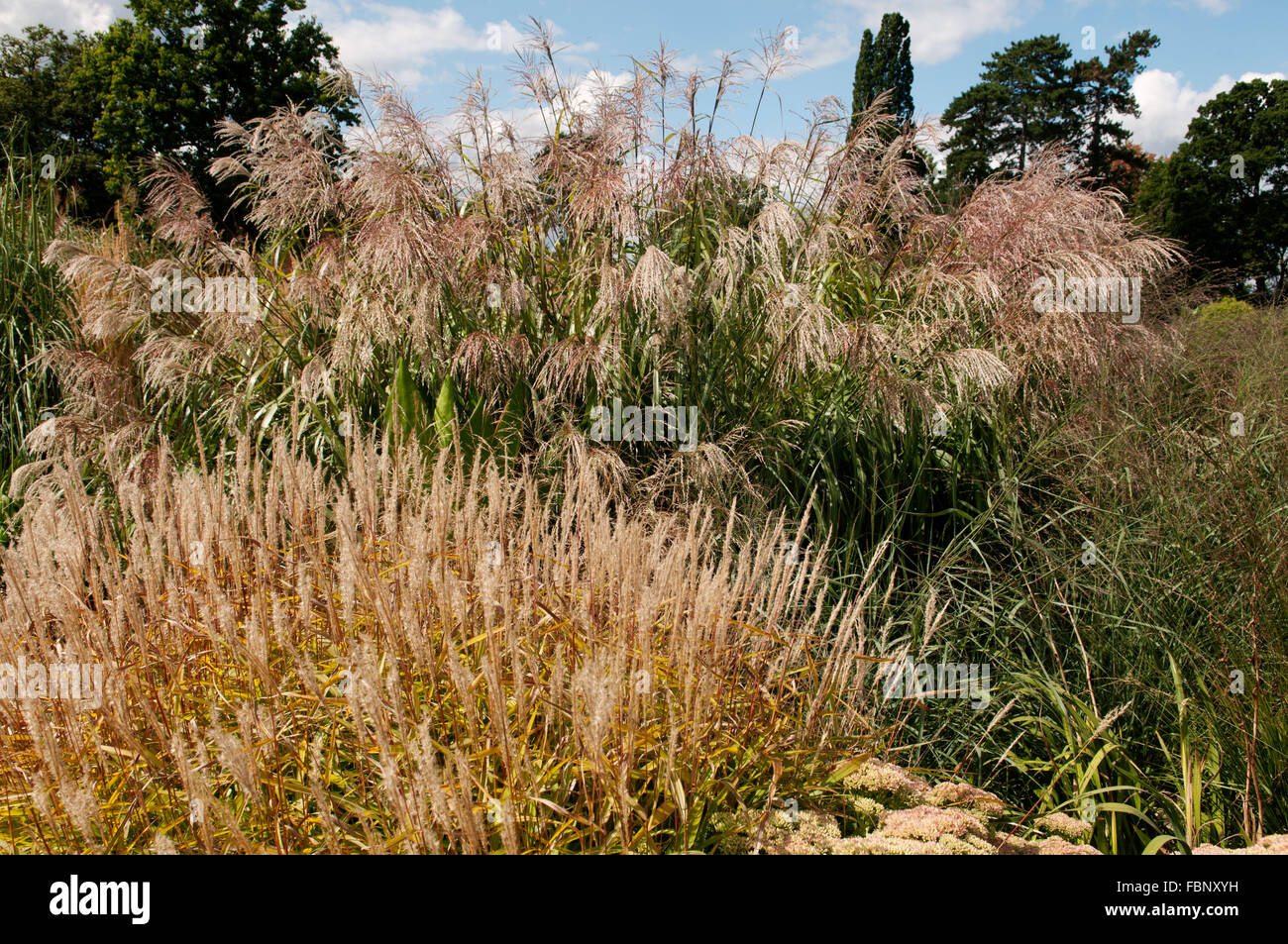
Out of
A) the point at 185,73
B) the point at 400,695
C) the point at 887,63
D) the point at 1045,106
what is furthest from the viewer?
the point at 1045,106

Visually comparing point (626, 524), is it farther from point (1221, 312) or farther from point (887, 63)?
point (887, 63)

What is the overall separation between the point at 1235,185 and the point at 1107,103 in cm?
778

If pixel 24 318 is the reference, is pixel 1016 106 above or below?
above

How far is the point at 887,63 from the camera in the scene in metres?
25.2

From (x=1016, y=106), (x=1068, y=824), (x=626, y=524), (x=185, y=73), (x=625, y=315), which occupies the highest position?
(x=1016, y=106)

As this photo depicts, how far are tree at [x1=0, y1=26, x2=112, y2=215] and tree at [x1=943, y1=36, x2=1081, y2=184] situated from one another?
32.7m

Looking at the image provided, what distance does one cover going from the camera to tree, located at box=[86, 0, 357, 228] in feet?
74.2

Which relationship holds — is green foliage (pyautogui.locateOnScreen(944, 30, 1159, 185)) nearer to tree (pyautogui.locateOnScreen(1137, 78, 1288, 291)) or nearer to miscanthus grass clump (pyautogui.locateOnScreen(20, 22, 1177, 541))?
tree (pyautogui.locateOnScreen(1137, 78, 1288, 291))

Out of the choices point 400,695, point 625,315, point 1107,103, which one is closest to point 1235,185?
point 1107,103

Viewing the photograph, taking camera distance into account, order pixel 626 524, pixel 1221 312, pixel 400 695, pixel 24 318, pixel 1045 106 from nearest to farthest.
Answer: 1. pixel 400 695
2. pixel 626 524
3. pixel 24 318
4. pixel 1221 312
5. pixel 1045 106

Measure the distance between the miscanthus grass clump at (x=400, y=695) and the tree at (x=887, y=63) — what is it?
1052 inches

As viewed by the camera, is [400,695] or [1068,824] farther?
[1068,824]
